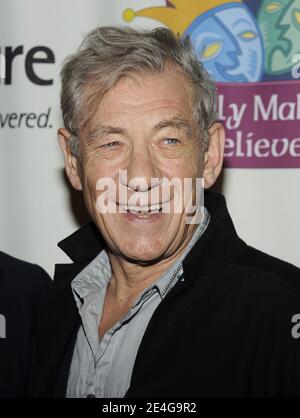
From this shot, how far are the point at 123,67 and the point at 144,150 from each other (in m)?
0.18

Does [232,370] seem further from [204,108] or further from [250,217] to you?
[250,217]

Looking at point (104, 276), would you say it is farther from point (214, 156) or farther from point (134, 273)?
point (214, 156)

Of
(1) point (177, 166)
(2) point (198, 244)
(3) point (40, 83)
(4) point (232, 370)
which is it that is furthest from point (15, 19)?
(4) point (232, 370)

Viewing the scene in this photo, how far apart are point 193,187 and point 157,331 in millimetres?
318

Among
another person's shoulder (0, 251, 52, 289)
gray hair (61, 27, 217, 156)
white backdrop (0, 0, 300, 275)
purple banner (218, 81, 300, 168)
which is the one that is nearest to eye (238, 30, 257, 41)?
purple banner (218, 81, 300, 168)

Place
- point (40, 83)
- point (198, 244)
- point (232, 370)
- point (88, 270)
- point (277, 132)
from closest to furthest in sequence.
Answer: point (232, 370), point (198, 244), point (88, 270), point (277, 132), point (40, 83)

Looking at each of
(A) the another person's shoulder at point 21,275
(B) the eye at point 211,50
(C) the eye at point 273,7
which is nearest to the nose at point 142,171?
(A) the another person's shoulder at point 21,275

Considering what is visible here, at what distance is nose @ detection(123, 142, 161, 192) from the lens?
4.19 feet

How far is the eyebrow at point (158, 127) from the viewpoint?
1297 mm

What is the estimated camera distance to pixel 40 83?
1906 mm

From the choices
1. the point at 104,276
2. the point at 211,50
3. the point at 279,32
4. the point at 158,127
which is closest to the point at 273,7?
the point at 279,32

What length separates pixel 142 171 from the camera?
1.27m

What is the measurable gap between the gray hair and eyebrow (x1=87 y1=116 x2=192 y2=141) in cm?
4
